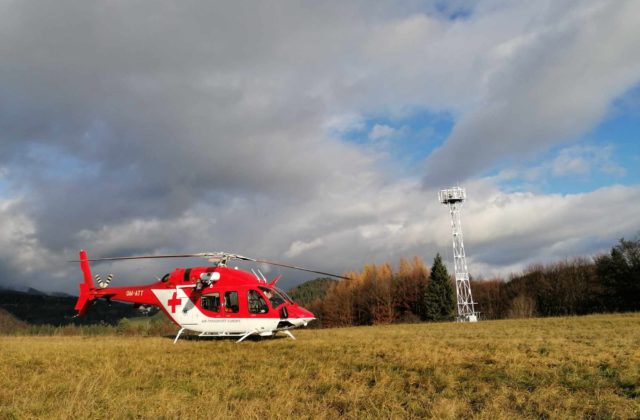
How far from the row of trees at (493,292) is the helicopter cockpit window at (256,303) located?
38376mm

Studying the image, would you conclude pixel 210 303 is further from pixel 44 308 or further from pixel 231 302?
pixel 44 308

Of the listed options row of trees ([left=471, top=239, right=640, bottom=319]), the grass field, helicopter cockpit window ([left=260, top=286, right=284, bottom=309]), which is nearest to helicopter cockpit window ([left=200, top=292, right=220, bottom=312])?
helicopter cockpit window ([left=260, top=286, right=284, bottom=309])

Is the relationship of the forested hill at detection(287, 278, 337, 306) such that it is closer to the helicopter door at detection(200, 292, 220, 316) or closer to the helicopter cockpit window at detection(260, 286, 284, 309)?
the helicopter door at detection(200, 292, 220, 316)

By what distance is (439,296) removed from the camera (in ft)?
249

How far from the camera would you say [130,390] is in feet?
28.5

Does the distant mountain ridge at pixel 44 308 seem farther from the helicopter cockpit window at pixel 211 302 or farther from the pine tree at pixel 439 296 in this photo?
the helicopter cockpit window at pixel 211 302

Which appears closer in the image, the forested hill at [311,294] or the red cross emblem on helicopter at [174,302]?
the red cross emblem on helicopter at [174,302]

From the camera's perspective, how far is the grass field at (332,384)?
22.5 feet

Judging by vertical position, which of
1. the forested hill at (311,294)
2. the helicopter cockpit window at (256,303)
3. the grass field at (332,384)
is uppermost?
the forested hill at (311,294)

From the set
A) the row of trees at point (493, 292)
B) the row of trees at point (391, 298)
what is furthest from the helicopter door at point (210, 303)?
the row of trees at point (391, 298)

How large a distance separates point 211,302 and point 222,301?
66 cm

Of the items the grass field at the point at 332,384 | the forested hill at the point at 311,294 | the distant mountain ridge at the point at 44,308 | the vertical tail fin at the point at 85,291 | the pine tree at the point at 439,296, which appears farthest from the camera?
the distant mountain ridge at the point at 44,308

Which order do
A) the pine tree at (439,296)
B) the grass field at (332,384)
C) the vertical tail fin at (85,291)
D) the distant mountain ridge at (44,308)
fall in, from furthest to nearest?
1. the distant mountain ridge at (44,308)
2. the pine tree at (439,296)
3. the vertical tail fin at (85,291)
4. the grass field at (332,384)

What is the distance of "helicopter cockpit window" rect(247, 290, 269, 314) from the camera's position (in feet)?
61.6
